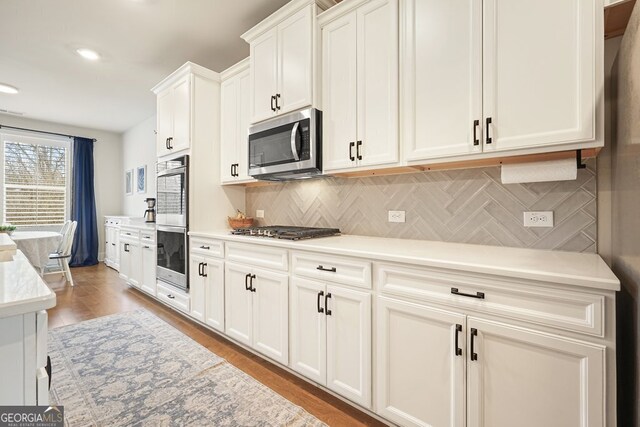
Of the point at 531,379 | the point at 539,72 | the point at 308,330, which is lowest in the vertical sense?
the point at 308,330

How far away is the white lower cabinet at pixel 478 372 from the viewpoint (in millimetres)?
1063

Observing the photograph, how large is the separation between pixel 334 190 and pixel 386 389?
1544 millimetres

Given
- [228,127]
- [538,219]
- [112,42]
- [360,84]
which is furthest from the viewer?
[228,127]

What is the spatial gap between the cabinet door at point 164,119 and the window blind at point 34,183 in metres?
4.03

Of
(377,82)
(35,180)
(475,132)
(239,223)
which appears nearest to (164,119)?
(239,223)

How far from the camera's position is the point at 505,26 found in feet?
4.69

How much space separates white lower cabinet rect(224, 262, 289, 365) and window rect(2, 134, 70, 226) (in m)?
5.60

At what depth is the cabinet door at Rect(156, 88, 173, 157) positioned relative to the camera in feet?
11.0

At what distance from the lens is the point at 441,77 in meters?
1.63

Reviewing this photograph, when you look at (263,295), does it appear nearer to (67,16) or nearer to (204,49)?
(204,49)

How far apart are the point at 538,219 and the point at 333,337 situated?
4.39 feet

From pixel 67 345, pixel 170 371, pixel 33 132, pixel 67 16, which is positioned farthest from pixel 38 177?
pixel 170 371

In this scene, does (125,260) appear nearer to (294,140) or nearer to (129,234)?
(129,234)

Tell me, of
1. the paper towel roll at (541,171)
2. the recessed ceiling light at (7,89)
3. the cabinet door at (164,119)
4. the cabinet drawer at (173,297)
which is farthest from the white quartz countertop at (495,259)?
the recessed ceiling light at (7,89)
